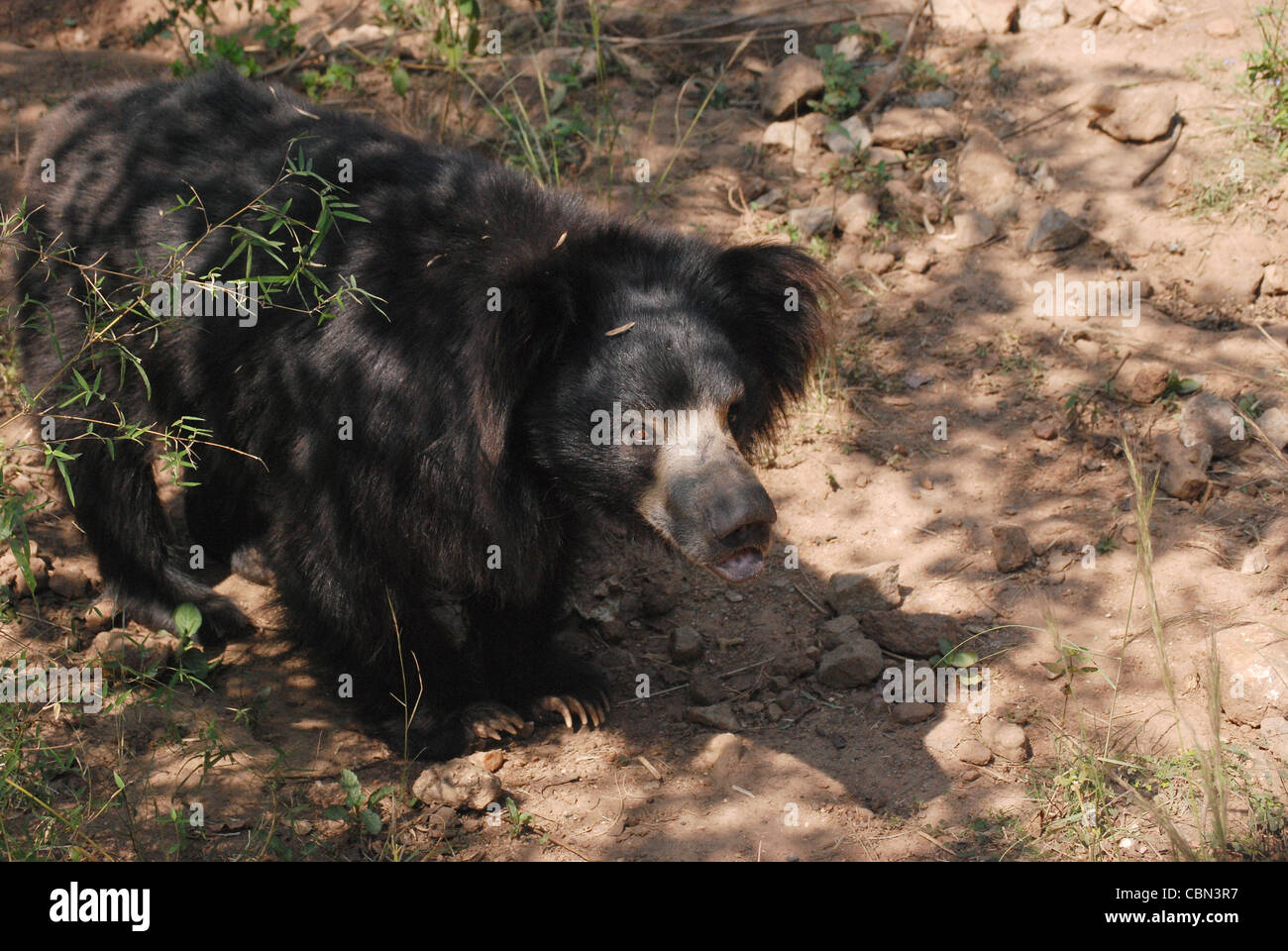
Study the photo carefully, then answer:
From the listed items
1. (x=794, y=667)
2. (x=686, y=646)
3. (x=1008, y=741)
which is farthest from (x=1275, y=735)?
(x=686, y=646)

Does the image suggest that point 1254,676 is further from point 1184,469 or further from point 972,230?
point 972,230

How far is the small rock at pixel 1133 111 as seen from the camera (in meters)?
5.63

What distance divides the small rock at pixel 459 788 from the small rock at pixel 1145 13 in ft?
16.9

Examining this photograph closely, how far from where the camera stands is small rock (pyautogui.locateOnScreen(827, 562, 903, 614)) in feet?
14.4

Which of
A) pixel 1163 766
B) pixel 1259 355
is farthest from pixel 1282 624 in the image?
pixel 1259 355

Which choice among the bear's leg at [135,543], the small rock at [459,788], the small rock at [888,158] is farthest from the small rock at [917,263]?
the bear's leg at [135,543]

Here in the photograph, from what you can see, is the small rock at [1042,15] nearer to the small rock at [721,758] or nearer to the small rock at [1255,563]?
the small rock at [1255,563]

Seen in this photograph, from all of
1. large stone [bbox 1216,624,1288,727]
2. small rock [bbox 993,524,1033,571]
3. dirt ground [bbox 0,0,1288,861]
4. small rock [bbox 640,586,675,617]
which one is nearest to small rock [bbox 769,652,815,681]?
dirt ground [bbox 0,0,1288,861]

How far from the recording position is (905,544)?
4.70 metres

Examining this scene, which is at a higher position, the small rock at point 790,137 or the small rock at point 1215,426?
the small rock at point 790,137

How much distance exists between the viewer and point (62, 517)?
4.64m

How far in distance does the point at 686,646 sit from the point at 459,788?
3.62 ft

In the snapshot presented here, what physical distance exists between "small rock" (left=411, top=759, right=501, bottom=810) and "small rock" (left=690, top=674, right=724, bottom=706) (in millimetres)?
838

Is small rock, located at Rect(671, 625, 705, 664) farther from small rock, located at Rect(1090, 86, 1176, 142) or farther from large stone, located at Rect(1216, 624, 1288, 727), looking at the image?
small rock, located at Rect(1090, 86, 1176, 142)
